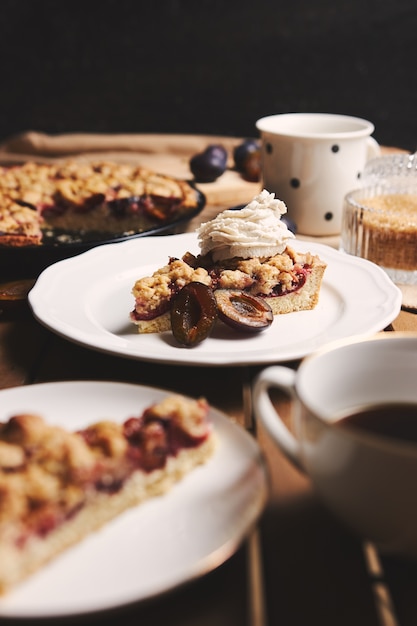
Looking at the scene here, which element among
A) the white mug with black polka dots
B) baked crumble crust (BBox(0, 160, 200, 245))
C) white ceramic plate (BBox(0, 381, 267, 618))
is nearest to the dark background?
baked crumble crust (BBox(0, 160, 200, 245))

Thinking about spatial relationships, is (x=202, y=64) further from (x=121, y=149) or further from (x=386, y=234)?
(x=386, y=234)

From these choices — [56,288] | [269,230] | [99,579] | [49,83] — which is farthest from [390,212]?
[49,83]

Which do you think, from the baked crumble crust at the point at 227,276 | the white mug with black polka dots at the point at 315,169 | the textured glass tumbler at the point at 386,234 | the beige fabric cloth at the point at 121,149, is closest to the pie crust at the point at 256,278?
the baked crumble crust at the point at 227,276

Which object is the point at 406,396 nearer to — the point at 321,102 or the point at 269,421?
the point at 269,421

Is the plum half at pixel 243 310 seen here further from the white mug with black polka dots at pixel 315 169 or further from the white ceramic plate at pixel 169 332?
the white mug with black polka dots at pixel 315 169

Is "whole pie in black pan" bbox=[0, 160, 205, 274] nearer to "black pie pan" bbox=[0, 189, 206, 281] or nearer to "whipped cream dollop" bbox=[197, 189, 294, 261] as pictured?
"black pie pan" bbox=[0, 189, 206, 281]

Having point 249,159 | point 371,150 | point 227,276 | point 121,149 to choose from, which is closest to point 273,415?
point 227,276
